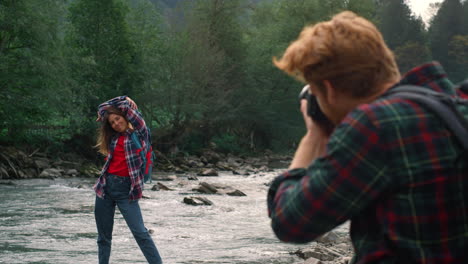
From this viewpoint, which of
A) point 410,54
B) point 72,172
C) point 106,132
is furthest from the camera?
point 410,54

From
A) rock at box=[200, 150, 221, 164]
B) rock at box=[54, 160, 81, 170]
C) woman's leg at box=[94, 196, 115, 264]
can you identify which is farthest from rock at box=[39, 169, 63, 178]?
woman's leg at box=[94, 196, 115, 264]

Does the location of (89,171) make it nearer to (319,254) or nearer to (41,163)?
(41,163)

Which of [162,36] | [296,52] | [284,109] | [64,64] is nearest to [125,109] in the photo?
[296,52]

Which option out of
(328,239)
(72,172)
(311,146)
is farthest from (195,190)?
(311,146)

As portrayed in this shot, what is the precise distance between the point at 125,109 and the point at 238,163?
100 feet

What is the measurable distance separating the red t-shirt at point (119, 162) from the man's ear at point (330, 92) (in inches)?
202

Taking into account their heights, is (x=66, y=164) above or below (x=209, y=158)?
above

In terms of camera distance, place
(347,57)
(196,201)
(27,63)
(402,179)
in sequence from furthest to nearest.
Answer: (27,63) < (196,201) < (347,57) < (402,179)

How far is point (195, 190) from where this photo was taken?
1956 centimetres

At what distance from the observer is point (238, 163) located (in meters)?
37.3

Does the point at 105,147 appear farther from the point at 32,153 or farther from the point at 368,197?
the point at 32,153

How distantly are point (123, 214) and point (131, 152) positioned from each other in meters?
0.64

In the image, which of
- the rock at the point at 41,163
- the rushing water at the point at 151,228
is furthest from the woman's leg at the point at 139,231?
the rock at the point at 41,163

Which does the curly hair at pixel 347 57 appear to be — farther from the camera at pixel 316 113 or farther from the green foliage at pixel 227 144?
the green foliage at pixel 227 144
